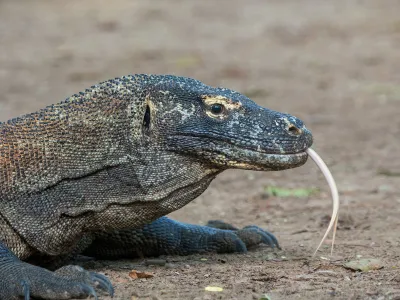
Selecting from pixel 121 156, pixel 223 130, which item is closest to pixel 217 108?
pixel 223 130

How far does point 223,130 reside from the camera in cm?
514

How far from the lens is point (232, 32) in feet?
56.1

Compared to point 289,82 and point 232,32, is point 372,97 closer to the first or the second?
point 289,82

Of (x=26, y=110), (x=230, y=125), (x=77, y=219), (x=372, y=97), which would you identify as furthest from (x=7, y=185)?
(x=372, y=97)

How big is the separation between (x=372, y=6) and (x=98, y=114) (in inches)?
584

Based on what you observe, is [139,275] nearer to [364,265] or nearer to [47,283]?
[47,283]

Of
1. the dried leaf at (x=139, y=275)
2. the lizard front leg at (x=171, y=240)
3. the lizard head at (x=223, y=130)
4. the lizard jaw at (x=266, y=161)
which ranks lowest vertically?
the dried leaf at (x=139, y=275)

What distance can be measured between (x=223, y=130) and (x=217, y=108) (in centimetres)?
13

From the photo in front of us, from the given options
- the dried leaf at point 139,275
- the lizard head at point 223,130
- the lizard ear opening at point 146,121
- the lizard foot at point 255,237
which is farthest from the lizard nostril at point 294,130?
the lizard foot at point 255,237

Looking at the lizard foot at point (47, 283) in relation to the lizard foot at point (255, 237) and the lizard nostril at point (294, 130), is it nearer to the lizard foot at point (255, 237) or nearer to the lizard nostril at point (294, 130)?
the lizard nostril at point (294, 130)

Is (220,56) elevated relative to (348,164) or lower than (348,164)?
elevated

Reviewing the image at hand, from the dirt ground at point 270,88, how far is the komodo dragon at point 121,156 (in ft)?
1.40

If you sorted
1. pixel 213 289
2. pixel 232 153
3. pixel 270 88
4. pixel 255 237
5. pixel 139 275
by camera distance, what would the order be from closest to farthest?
pixel 213 289 < pixel 232 153 < pixel 139 275 < pixel 255 237 < pixel 270 88

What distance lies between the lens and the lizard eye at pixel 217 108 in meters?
5.19
